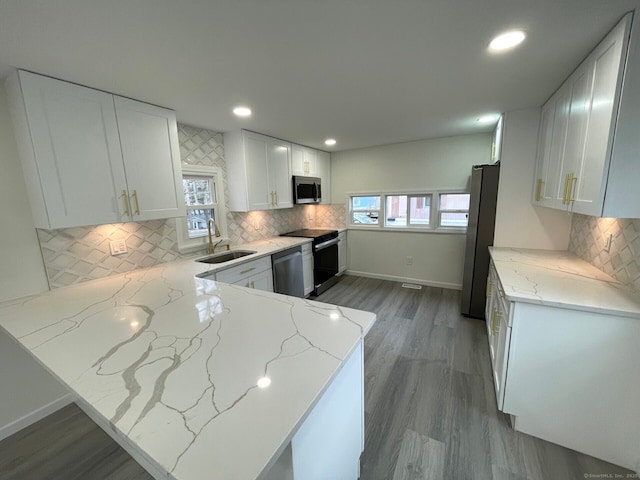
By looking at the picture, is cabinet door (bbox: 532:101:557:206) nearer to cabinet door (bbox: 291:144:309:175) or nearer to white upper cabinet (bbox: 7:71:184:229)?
cabinet door (bbox: 291:144:309:175)

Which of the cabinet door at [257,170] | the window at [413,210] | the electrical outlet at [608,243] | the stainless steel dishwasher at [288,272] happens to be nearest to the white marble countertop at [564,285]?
the electrical outlet at [608,243]

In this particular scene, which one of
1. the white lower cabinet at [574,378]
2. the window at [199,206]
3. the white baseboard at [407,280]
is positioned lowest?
the white baseboard at [407,280]

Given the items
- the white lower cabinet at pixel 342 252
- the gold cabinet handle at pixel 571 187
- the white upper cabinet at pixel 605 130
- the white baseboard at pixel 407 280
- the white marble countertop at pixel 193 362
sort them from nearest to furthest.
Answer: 1. the white marble countertop at pixel 193 362
2. the white upper cabinet at pixel 605 130
3. the gold cabinet handle at pixel 571 187
4. the white baseboard at pixel 407 280
5. the white lower cabinet at pixel 342 252

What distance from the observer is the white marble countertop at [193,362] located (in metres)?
0.64

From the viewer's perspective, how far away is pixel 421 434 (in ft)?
5.38

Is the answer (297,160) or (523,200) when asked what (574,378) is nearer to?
(523,200)

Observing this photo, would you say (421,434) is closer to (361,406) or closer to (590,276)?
Answer: (361,406)

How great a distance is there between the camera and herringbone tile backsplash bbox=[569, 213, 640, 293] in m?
1.55

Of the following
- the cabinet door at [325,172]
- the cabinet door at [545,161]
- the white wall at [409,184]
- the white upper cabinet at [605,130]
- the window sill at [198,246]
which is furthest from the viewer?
the cabinet door at [325,172]

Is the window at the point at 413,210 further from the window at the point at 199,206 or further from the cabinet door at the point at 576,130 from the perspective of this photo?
the window at the point at 199,206

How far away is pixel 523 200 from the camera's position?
104 inches

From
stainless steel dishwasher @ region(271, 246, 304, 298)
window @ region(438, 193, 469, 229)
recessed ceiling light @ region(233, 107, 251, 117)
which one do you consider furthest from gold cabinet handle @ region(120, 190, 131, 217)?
window @ region(438, 193, 469, 229)

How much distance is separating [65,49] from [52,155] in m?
0.65

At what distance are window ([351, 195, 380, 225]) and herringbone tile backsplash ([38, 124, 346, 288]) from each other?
1.70 meters
